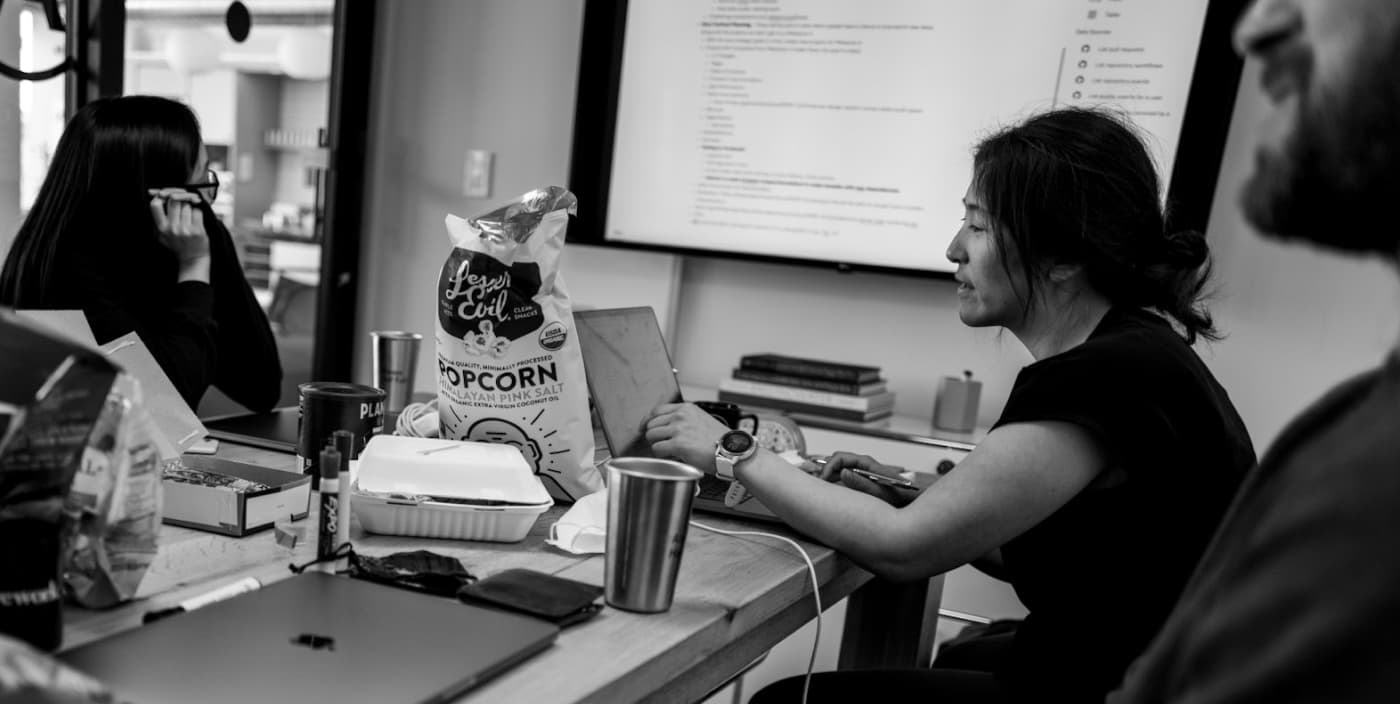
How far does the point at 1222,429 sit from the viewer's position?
108cm

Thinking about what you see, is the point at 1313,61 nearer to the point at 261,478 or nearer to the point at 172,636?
the point at 172,636

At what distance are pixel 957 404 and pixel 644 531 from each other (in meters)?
1.73

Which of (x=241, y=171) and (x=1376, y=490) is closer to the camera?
(x=1376, y=490)

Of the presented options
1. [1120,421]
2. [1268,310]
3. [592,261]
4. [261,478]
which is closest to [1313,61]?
[1120,421]

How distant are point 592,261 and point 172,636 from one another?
93.2 inches

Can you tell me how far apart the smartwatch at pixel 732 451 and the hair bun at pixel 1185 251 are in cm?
55

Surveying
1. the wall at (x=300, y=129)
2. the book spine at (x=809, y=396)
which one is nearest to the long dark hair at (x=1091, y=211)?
the book spine at (x=809, y=396)

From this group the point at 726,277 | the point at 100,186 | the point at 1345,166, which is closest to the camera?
the point at 1345,166

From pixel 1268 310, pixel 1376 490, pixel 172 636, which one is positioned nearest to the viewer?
pixel 1376 490

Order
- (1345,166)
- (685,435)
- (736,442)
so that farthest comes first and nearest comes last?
(685,435), (736,442), (1345,166)

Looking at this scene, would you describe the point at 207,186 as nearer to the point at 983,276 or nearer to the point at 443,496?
the point at 443,496

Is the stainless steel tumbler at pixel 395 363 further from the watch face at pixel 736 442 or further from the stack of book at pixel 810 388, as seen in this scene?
the stack of book at pixel 810 388

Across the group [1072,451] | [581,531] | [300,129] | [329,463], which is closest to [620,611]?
[581,531]

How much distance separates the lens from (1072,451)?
1043 millimetres
